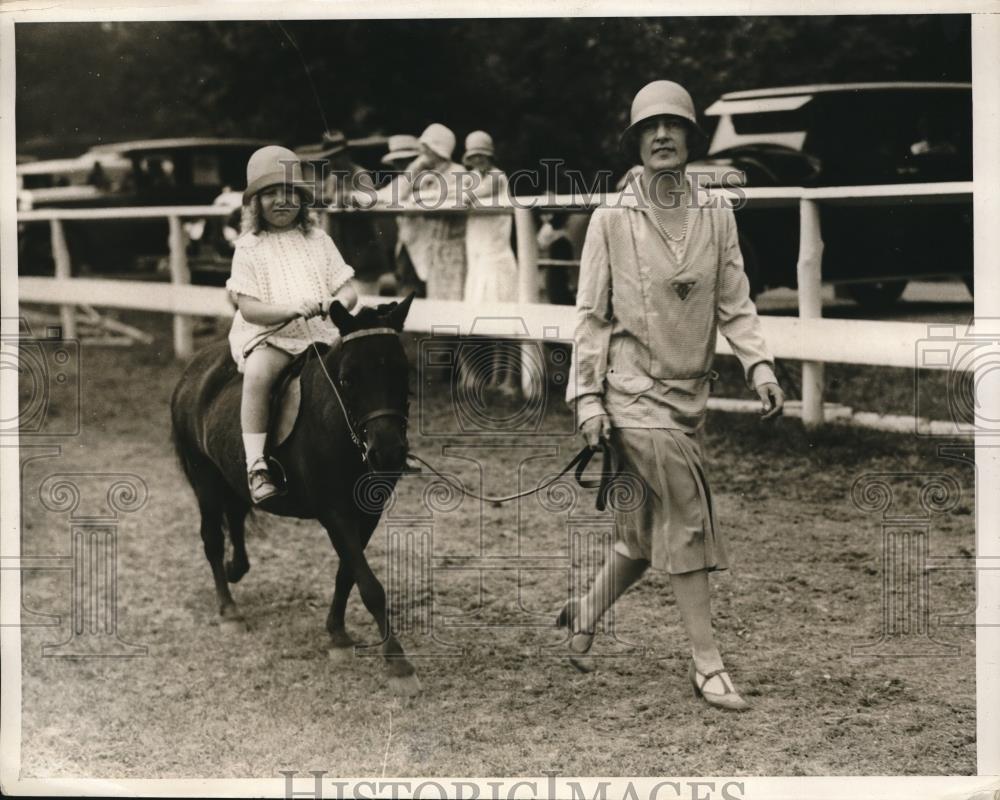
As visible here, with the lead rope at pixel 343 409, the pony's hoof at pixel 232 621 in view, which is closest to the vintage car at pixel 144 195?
the pony's hoof at pixel 232 621

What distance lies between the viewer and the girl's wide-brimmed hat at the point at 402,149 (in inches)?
417

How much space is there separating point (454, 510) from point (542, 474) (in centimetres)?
61

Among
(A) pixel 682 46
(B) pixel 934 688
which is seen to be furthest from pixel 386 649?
(A) pixel 682 46

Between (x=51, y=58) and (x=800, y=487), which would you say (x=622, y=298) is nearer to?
(x=800, y=487)

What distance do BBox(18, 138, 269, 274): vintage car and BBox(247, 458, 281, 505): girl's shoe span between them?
7.56 m

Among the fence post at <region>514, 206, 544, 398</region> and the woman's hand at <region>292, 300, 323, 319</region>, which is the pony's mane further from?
the fence post at <region>514, 206, 544, 398</region>

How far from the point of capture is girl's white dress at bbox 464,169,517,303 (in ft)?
30.5

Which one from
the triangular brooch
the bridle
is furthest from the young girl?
the triangular brooch

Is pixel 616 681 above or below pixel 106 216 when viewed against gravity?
below

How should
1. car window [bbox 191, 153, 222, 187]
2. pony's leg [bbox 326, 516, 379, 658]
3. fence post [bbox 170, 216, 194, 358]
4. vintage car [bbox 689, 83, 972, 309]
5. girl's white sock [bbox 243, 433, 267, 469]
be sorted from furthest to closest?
1. car window [bbox 191, 153, 222, 187]
2. fence post [bbox 170, 216, 194, 358]
3. vintage car [bbox 689, 83, 972, 309]
4. pony's leg [bbox 326, 516, 379, 658]
5. girl's white sock [bbox 243, 433, 267, 469]

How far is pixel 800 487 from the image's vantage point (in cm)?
747

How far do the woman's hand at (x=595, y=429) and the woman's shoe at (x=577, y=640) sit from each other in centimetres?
89

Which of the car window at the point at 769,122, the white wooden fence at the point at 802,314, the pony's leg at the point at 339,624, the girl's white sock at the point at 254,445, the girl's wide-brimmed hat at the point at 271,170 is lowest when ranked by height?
the pony's leg at the point at 339,624

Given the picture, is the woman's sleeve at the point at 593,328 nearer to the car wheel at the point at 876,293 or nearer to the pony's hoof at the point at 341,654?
the pony's hoof at the point at 341,654
